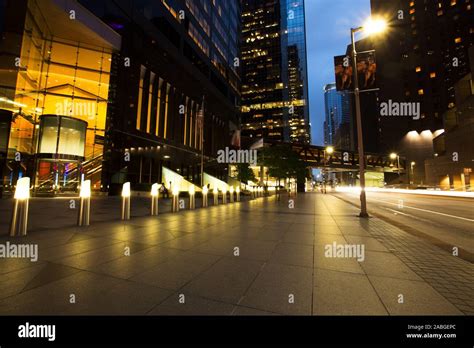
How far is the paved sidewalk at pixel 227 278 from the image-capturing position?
2.61 metres

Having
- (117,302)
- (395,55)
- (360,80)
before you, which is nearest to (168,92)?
(360,80)

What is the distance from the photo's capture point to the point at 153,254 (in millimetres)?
4609

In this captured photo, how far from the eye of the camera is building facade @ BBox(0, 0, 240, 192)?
56.3 ft

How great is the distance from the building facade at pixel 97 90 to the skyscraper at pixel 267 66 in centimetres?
9950

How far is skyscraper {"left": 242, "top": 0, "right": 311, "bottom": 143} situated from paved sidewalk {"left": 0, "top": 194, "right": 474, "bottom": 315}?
123 meters

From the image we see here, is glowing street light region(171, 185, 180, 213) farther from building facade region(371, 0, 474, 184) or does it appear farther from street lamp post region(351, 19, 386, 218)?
building facade region(371, 0, 474, 184)

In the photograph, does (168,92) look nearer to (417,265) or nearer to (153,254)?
(153,254)

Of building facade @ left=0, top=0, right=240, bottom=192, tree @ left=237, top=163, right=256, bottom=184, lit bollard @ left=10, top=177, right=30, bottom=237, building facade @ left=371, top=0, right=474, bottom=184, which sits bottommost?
lit bollard @ left=10, top=177, right=30, bottom=237

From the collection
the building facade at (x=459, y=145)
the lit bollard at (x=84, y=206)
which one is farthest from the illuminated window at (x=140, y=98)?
the building facade at (x=459, y=145)

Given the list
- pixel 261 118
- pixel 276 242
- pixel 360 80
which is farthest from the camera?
pixel 261 118

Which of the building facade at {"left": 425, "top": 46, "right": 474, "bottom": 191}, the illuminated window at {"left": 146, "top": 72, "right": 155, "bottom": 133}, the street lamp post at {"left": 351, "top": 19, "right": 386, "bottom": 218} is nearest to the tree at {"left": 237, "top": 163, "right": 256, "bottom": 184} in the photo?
the illuminated window at {"left": 146, "top": 72, "right": 155, "bottom": 133}

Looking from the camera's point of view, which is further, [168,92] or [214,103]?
[214,103]

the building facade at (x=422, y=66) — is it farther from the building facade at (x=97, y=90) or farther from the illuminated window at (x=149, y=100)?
the illuminated window at (x=149, y=100)
